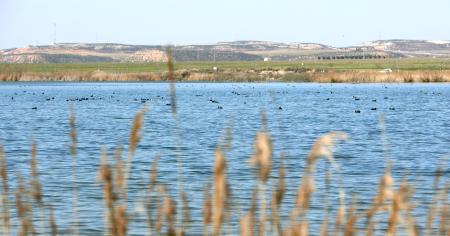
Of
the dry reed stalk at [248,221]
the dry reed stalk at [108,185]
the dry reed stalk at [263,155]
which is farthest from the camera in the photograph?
the dry reed stalk at [248,221]

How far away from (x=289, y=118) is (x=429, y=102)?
20034 mm

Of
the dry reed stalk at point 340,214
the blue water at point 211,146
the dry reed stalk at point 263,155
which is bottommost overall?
the blue water at point 211,146

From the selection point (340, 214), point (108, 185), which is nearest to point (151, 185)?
point (108, 185)

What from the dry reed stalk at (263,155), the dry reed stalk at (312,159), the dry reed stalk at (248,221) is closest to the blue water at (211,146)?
the dry reed stalk at (248,221)

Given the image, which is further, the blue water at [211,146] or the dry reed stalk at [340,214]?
the blue water at [211,146]

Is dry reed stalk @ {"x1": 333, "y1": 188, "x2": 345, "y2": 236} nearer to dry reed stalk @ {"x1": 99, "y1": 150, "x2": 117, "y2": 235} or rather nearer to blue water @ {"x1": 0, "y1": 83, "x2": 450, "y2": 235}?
blue water @ {"x1": 0, "y1": 83, "x2": 450, "y2": 235}

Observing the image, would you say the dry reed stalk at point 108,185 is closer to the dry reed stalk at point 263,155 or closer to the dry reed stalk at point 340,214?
the dry reed stalk at point 263,155

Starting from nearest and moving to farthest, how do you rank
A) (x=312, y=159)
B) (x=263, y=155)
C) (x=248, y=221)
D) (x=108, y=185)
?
(x=263, y=155)
(x=312, y=159)
(x=108, y=185)
(x=248, y=221)

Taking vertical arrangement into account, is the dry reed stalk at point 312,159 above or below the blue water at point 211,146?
above

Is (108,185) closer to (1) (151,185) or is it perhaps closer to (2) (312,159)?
(1) (151,185)

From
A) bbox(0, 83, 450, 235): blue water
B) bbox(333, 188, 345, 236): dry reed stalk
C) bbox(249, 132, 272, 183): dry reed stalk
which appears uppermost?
bbox(249, 132, 272, 183): dry reed stalk

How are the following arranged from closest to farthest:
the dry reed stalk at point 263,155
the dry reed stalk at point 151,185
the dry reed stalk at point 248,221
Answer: the dry reed stalk at point 263,155, the dry reed stalk at point 248,221, the dry reed stalk at point 151,185

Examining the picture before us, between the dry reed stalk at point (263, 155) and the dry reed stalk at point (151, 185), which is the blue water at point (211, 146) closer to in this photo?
the dry reed stalk at point (151, 185)

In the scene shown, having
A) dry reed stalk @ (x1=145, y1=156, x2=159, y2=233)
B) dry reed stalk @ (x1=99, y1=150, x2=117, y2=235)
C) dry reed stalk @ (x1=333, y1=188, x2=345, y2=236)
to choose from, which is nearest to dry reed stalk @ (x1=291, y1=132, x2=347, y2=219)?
dry reed stalk @ (x1=333, y1=188, x2=345, y2=236)
